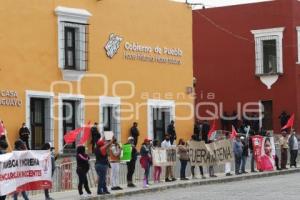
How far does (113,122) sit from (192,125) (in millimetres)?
5454

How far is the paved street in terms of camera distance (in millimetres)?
21250

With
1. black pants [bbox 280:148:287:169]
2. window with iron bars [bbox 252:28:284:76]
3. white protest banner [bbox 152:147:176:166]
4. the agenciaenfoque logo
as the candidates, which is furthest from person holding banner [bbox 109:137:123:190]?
window with iron bars [bbox 252:28:284:76]

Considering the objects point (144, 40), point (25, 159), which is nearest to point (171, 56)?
point (144, 40)

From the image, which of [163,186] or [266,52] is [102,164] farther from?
[266,52]

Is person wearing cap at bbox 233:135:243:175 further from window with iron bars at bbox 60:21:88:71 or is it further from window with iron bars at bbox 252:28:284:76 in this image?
window with iron bars at bbox 252:28:284:76

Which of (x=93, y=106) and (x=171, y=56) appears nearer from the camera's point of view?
(x=93, y=106)

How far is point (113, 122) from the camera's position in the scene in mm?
33031

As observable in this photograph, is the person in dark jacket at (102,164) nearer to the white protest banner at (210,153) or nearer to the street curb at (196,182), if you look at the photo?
the street curb at (196,182)

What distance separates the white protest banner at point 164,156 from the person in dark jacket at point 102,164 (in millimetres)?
4541

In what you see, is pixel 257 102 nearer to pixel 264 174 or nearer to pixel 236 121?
pixel 236 121

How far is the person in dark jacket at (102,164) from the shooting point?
22.9 metres

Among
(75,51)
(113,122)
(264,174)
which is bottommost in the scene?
(264,174)

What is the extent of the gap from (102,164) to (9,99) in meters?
6.74

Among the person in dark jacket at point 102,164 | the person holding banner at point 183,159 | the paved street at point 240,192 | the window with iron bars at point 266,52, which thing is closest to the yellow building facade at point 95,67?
the person holding banner at point 183,159
